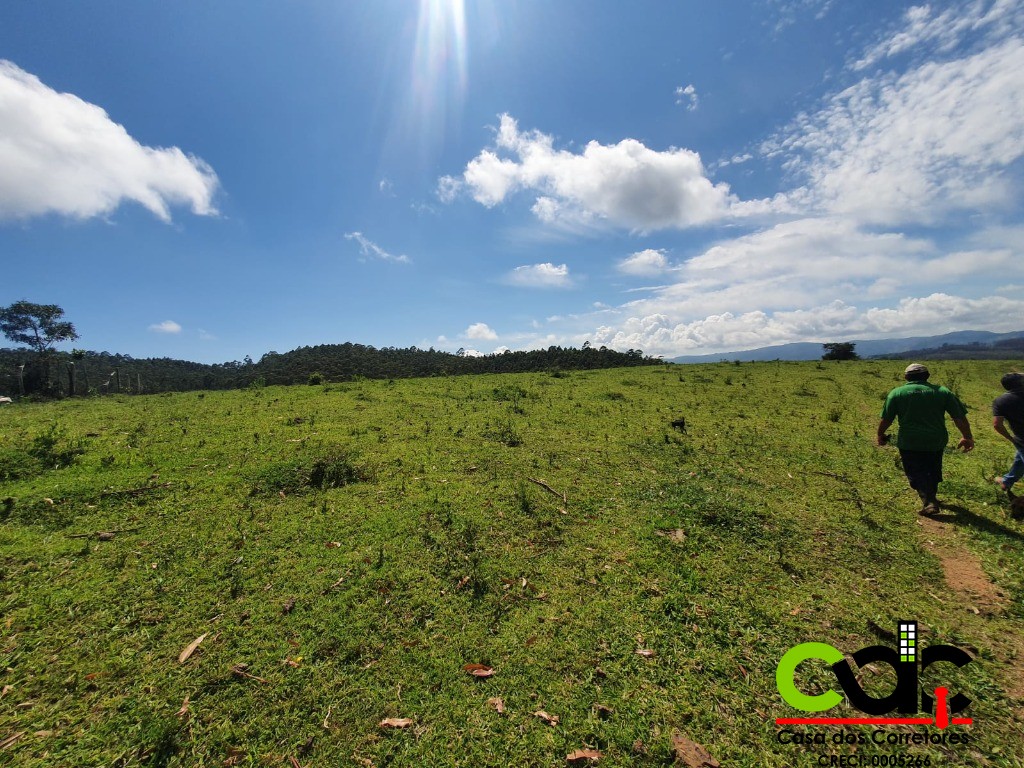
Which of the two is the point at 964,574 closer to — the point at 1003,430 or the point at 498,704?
the point at 1003,430

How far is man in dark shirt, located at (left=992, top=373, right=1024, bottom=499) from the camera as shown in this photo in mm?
7156

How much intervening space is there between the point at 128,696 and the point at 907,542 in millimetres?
10327

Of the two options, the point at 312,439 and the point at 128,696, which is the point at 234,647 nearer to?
the point at 128,696

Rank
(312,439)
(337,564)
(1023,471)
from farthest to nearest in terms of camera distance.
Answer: (312,439) < (1023,471) < (337,564)

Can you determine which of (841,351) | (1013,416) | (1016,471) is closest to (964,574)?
(1016,471)

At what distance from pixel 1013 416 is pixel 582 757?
9.71 m

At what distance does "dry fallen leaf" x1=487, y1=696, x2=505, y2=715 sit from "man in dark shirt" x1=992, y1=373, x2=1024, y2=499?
954 cm

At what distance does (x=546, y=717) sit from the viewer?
3.65 meters

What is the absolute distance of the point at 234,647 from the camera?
14.5ft

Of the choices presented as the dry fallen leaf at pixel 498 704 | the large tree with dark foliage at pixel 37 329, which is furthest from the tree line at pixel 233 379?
the dry fallen leaf at pixel 498 704

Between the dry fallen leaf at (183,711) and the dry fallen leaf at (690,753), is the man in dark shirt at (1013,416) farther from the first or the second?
the dry fallen leaf at (183,711)

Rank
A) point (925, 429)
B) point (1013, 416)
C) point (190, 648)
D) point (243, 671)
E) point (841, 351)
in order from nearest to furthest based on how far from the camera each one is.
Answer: point (243, 671) < point (190, 648) < point (925, 429) < point (1013, 416) < point (841, 351)

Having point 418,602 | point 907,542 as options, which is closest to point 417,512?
point 418,602

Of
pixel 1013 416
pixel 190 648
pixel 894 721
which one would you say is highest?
pixel 1013 416
